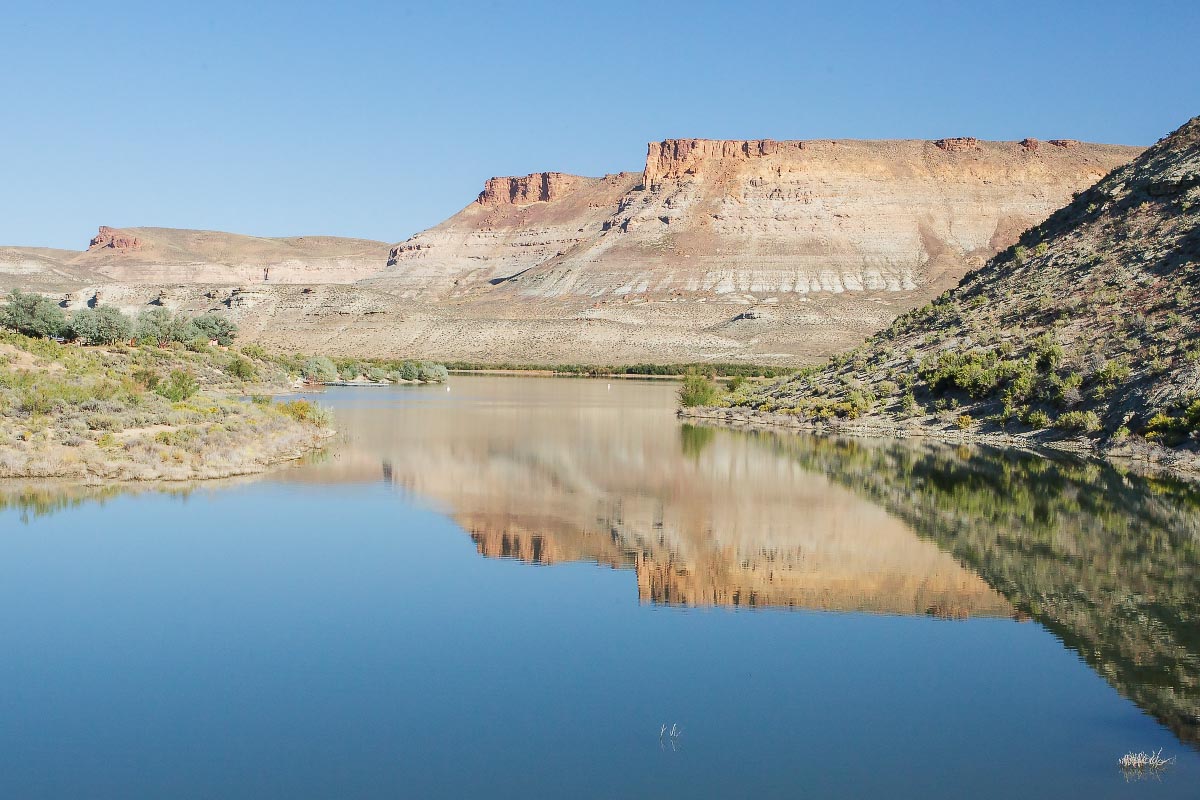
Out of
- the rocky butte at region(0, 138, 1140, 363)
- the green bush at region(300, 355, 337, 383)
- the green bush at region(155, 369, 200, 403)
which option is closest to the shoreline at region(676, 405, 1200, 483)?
the green bush at region(155, 369, 200, 403)

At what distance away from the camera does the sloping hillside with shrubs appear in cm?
2227

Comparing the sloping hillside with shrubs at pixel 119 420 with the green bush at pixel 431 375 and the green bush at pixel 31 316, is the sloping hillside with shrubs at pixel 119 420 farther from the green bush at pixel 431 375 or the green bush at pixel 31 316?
the green bush at pixel 431 375

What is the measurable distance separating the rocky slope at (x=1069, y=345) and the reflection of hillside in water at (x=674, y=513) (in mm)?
7985

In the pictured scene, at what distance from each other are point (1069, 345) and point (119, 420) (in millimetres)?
27783

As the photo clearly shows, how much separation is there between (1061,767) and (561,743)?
137 inches

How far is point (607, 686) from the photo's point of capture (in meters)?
9.77

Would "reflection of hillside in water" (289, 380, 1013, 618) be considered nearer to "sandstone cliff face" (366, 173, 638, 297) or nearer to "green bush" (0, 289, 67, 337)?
"green bush" (0, 289, 67, 337)

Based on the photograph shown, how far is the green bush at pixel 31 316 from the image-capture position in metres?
49.0

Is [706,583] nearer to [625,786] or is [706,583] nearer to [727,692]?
[727,692]

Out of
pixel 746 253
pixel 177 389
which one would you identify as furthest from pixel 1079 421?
pixel 746 253

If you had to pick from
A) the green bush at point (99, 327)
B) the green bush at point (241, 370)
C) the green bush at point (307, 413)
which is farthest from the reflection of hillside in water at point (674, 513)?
the green bush at point (99, 327)

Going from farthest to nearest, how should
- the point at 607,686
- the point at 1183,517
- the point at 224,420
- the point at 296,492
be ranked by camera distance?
the point at 224,420 → the point at 296,492 → the point at 1183,517 → the point at 607,686

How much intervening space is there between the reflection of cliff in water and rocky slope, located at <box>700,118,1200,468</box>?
4420mm

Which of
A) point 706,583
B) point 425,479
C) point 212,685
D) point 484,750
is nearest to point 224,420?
point 425,479
